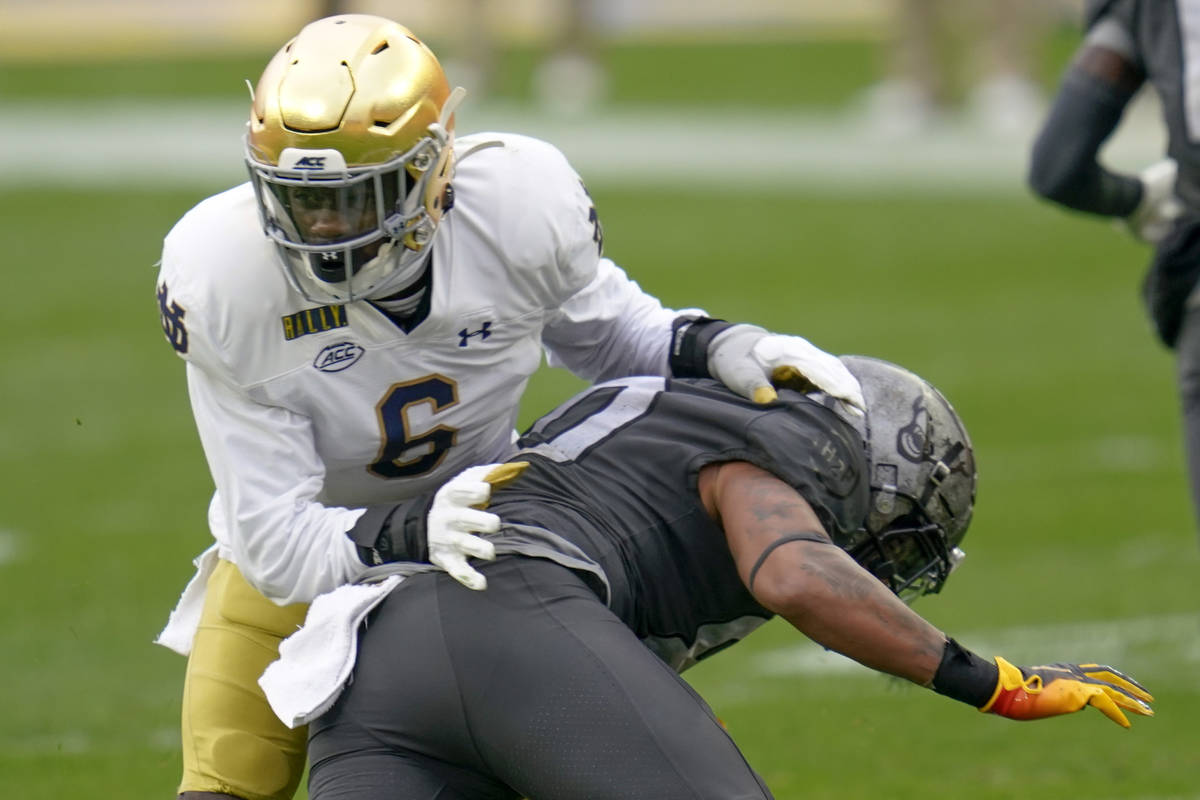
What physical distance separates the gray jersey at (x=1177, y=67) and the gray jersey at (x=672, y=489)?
1.51 m

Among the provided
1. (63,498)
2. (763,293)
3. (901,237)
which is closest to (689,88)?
(901,237)

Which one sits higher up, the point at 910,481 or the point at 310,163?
the point at 310,163

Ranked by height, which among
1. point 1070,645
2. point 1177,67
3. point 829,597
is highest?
point 1177,67

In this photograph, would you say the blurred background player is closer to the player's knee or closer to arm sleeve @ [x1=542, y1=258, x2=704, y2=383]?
arm sleeve @ [x1=542, y1=258, x2=704, y2=383]

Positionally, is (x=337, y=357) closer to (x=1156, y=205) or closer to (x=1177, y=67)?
(x=1177, y=67)

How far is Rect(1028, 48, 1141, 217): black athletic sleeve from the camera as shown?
4.30 metres

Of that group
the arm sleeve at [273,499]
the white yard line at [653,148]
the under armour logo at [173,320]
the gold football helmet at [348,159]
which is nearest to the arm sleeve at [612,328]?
the gold football helmet at [348,159]

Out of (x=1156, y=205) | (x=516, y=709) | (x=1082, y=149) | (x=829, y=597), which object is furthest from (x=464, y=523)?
(x=1156, y=205)

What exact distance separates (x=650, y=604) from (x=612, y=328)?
2.23 feet

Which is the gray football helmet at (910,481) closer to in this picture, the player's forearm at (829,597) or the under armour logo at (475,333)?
the player's forearm at (829,597)

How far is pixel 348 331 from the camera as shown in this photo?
3.03m

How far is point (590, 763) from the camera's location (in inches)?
102

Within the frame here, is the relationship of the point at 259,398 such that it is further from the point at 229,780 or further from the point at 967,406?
the point at 967,406

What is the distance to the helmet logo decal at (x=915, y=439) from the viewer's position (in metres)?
3.00
